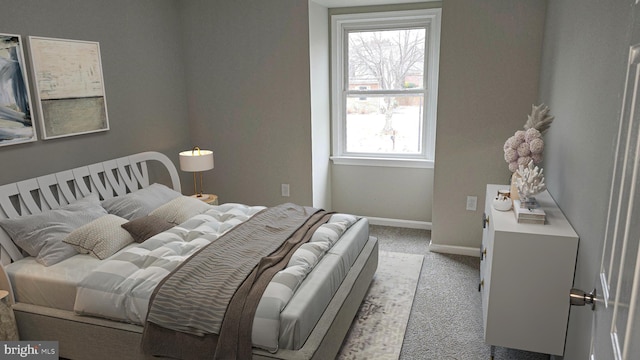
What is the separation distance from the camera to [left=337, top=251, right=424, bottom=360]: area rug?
9.05 ft

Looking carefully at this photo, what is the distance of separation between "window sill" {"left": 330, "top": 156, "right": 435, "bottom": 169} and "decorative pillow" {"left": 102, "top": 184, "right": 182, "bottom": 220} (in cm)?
204

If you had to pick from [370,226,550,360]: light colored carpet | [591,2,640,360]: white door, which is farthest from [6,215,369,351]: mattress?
[591,2,640,360]: white door

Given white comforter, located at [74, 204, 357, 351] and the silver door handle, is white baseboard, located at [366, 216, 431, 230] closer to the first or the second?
white comforter, located at [74, 204, 357, 351]

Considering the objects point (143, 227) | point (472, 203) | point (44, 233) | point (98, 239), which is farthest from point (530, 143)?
point (44, 233)

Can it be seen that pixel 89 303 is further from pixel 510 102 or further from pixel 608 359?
pixel 510 102

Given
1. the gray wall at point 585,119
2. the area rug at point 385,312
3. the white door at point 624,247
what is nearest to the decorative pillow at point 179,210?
the area rug at point 385,312

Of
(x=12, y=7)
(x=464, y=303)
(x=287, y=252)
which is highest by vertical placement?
(x=12, y=7)

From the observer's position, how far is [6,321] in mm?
2596

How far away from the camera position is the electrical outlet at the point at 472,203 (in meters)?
4.09

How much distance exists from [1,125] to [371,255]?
8.84ft

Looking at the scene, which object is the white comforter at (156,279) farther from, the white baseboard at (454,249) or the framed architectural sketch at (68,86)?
the white baseboard at (454,249)

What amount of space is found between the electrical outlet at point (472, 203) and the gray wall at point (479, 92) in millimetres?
35

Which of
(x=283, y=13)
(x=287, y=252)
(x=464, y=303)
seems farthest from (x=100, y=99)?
(x=464, y=303)

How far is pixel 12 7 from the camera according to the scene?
3010 millimetres
